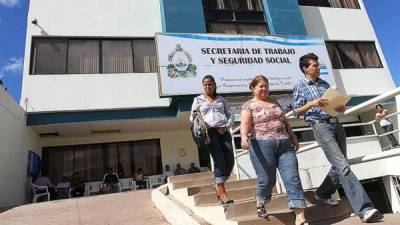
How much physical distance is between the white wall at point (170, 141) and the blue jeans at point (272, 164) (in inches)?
404

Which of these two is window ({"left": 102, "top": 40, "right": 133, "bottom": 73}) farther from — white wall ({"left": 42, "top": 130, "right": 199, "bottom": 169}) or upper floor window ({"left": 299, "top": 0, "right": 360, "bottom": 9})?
upper floor window ({"left": 299, "top": 0, "right": 360, "bottom": 9})

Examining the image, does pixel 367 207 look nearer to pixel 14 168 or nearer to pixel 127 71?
pixel 14 168

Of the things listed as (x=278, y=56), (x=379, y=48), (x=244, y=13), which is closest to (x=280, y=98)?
(x=278, y=56)

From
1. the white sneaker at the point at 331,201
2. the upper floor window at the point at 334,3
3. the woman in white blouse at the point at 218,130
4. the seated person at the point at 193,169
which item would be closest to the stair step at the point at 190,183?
the woman in white blouse at the point at 218,130

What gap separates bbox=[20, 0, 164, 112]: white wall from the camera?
11.3 metres

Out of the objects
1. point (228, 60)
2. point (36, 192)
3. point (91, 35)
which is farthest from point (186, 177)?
point (91, 35)

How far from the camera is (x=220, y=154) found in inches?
169

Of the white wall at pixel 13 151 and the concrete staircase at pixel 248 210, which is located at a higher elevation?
the white wall at pixel 13 151

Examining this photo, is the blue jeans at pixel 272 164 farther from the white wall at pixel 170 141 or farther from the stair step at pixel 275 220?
the white wall at pixel 170 141

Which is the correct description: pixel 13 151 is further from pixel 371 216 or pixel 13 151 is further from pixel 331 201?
pixel 371 216

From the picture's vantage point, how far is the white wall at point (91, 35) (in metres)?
11.3

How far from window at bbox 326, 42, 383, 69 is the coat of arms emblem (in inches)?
264

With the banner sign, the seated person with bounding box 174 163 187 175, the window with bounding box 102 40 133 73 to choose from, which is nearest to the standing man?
the banner sign

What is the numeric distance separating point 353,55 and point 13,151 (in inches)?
544
